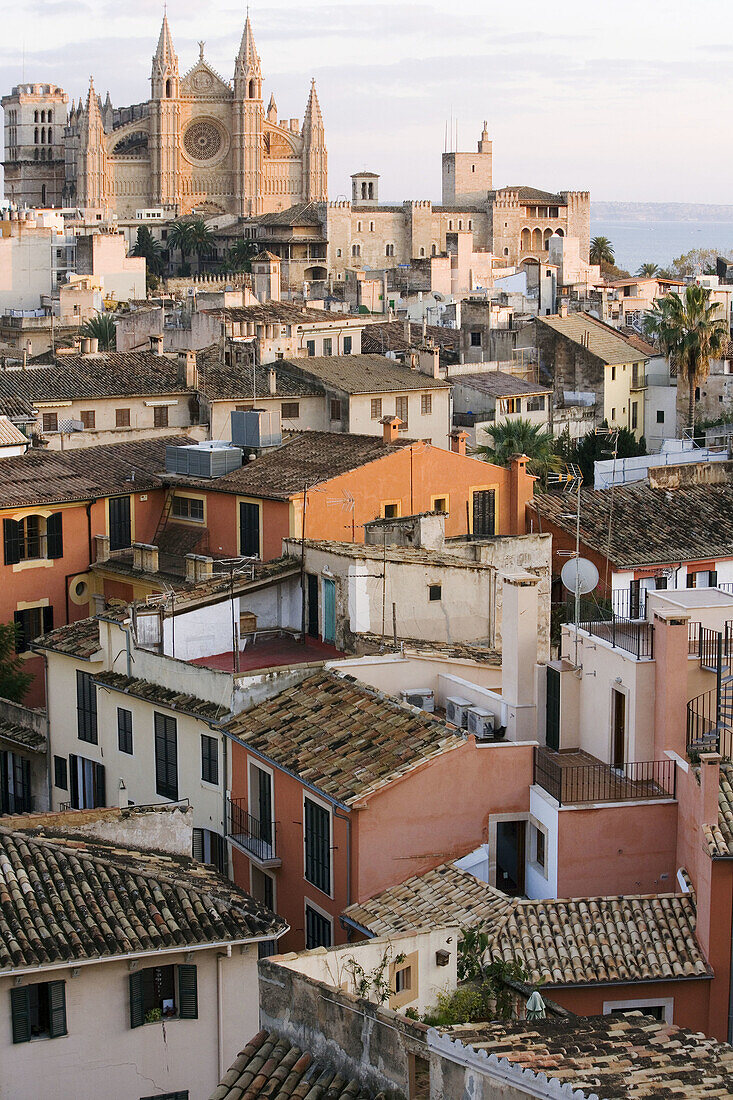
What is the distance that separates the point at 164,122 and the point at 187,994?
118959 mm

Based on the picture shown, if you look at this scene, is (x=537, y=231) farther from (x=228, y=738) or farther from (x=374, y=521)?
(x=228, y=738)

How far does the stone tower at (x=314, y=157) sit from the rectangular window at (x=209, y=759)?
376ft

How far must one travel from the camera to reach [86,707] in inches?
845

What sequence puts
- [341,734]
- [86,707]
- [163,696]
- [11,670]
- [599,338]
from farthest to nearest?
[599,338] < [11,670] < [86,707] < [163,696] < [341,734]

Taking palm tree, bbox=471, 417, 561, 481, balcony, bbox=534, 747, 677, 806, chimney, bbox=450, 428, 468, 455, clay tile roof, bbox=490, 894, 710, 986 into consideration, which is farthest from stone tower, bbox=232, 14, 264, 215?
clay tile roof, bbox=490, 894, 710, 986

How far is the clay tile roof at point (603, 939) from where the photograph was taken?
13797 millimetres

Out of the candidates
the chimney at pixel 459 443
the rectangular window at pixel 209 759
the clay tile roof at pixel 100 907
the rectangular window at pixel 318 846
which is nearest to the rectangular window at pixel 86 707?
the rectangular window at pixel 209 759

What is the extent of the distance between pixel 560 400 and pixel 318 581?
1108 inches

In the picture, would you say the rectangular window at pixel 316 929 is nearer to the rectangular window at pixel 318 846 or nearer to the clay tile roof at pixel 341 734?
the rectangular window at pixel 318 846

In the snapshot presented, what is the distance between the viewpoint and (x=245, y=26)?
5133 inches

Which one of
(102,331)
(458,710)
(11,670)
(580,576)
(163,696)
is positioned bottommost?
(11,670)

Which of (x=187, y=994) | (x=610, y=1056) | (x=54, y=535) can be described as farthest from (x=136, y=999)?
(x=54, y=535)

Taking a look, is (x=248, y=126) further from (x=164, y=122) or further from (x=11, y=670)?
(x=11, y=670)

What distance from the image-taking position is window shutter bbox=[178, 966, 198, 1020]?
14.0m
